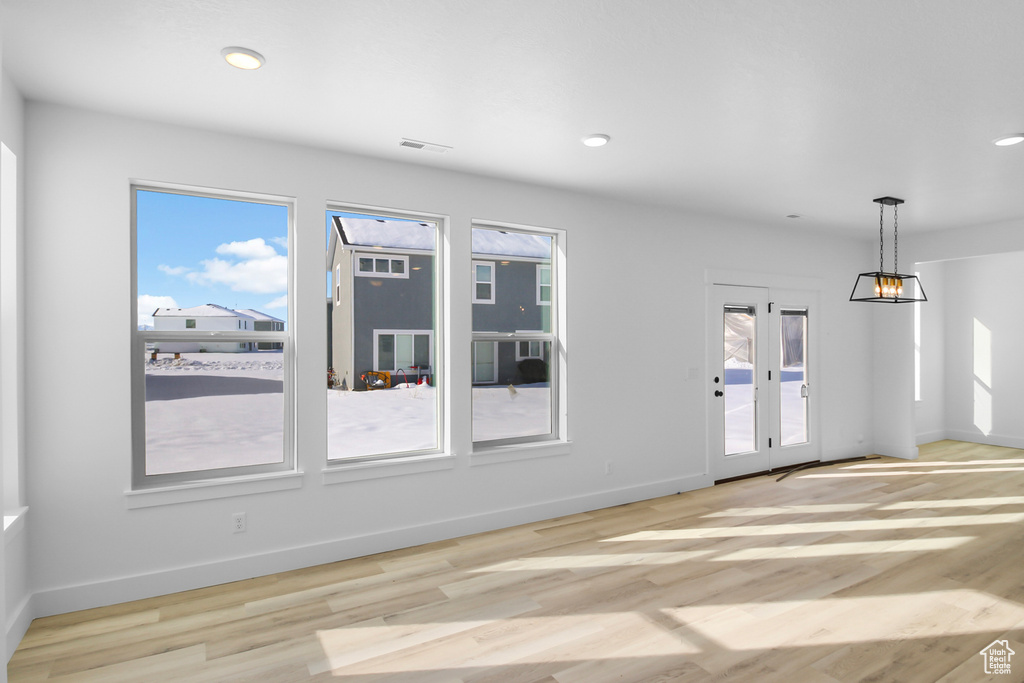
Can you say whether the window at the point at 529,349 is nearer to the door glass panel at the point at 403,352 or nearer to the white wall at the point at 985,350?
the door glass panel at the point at 403,352

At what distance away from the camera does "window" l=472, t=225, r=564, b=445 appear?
4.44 meters

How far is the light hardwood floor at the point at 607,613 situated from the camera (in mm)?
2506

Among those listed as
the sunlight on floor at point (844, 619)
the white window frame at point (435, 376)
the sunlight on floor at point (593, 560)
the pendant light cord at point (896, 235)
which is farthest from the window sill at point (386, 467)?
the pendant light cord at point (896, 235)

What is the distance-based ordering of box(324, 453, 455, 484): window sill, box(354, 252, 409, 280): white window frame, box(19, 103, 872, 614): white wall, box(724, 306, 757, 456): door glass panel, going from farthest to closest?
box(724, 306, 757, 456): door glass panel → box(354, 252, 409, 280): white window frame → box(324, 453, 455, 484): window sill → box(19, 103, 872, 614): white wall

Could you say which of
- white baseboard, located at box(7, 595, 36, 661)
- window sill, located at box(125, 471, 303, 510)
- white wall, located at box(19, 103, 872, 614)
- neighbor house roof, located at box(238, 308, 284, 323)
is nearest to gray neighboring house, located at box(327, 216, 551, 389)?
white wall, located at box(19, 103, 872, 614)

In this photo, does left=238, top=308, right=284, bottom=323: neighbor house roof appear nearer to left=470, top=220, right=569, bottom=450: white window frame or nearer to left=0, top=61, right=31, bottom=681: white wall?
left=0, top=61, right=31, bottom=681: white wall

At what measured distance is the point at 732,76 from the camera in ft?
8.78

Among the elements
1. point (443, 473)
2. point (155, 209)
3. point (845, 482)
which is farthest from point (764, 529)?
point (155, 209)

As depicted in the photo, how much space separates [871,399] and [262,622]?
23.7 feet

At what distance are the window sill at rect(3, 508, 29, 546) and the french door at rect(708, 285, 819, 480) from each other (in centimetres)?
523

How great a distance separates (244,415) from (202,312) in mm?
688

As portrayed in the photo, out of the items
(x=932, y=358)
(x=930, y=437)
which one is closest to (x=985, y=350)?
(x=932, y=358)

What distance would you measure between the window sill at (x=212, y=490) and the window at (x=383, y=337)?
0.39 metres

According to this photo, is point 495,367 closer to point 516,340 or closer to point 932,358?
point 516,340
